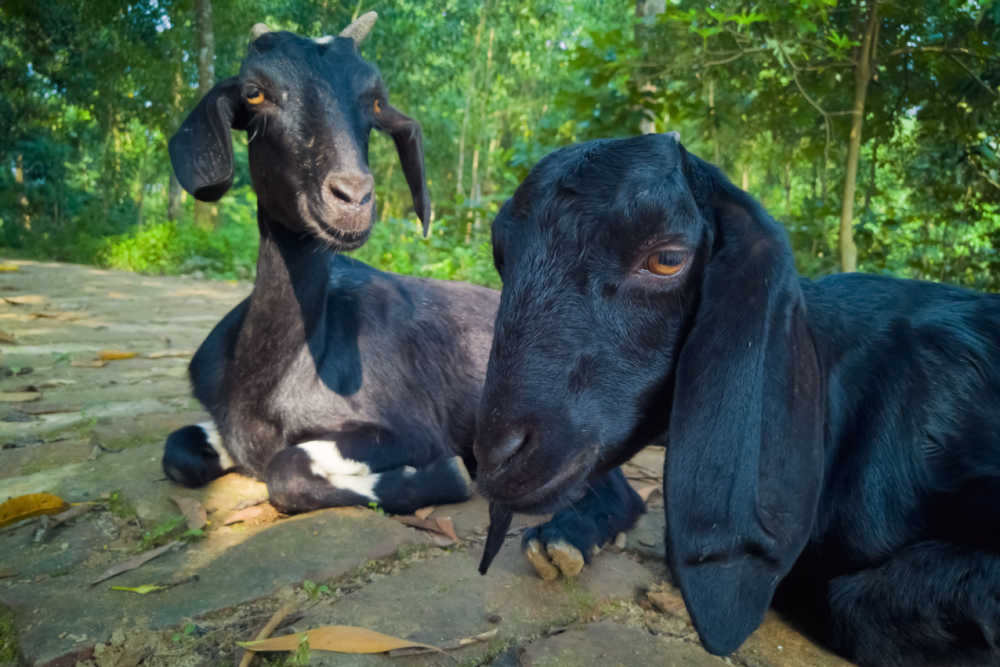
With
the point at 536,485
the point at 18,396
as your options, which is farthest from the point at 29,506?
the point at 536,485

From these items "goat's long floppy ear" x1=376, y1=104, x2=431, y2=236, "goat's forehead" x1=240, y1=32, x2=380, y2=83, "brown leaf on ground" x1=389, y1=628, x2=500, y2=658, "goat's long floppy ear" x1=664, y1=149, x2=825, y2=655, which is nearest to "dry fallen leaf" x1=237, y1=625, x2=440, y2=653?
"brown leaf on ground" x1=389, y1=628, x2=500, y2=658

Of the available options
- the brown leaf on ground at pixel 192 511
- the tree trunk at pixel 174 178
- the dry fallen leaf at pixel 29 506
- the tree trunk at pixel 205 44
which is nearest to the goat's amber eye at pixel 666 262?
the brown leaf on ground at pixel 192 511

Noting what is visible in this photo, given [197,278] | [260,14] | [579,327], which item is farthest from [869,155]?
[260,14]

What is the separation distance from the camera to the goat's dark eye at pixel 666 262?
1485mm

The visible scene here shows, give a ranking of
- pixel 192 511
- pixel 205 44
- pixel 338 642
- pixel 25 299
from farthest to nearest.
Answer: pixel 205 44, pixel 25 299, pixel 192 511, pixel 338 642

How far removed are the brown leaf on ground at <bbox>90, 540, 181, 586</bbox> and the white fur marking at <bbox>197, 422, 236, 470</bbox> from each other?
0.77 metres

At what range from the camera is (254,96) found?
2.95m

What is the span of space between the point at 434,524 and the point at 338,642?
982mm

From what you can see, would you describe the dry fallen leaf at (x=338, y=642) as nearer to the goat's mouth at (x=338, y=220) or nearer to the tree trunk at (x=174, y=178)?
the goat's mouth at (x=338, y=220)

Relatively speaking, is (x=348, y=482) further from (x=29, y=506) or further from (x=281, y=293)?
(x=29, y=506)

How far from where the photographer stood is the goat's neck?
9.90ft

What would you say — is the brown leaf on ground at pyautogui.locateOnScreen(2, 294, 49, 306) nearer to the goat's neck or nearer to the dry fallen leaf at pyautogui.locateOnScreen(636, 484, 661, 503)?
the goat's neck

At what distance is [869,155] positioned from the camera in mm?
7117

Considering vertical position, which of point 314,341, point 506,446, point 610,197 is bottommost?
point 314,341
